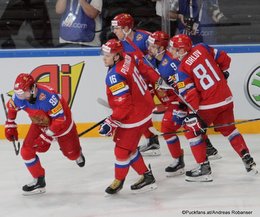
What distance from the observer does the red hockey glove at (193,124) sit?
4809mm

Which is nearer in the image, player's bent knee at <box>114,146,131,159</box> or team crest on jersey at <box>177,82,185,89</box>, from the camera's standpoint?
player's bent knee at <box>114,146,131,159</box>

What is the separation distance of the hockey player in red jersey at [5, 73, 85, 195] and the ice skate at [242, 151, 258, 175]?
119 centimetres

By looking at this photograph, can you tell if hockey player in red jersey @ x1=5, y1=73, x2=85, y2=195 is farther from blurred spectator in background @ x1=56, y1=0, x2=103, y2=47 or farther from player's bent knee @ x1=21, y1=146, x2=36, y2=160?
blurred spectator in background @ x1=56, y1=0, x2=103, y2=47

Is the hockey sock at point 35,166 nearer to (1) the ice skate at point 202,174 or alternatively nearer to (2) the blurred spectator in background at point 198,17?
(1) the ice skate at point 202,174

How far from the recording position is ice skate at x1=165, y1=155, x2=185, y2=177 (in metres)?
5.18

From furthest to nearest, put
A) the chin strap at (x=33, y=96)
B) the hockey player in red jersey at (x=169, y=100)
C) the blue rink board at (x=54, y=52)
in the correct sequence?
1. the blue rink board at (x=54, y=52)
2. the hockey player in red jersey at (x=169, y=100)
3. the chin strap at (x=33, y=96)

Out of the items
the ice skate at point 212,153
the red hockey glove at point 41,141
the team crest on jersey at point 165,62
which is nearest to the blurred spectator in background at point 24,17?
the team crest on jersey at point 165,62

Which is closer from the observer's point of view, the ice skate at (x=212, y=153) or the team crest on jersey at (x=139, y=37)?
the ice skate at (x=212, y=153)

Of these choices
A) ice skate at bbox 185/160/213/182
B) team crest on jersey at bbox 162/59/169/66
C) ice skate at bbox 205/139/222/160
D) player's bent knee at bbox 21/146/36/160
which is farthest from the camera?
ice skate at bbox 205/139/222/160

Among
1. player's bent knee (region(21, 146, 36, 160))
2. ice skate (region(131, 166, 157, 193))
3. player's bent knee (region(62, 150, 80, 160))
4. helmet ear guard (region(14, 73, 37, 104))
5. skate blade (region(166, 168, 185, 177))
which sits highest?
helmet ear guard (region(14, 73, 37, 104))

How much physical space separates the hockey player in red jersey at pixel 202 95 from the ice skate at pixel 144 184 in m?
0.35

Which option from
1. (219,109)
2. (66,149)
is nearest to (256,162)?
(219,109)

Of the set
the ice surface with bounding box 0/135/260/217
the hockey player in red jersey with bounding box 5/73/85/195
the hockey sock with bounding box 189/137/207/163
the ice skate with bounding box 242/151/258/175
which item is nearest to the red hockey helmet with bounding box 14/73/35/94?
the hockey player in red jersey with bounding box 5/73/85/195

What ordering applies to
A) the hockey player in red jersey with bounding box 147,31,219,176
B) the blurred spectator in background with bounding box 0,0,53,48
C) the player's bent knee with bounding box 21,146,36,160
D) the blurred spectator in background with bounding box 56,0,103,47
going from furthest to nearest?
the blurred spectator in background with bounding box 0,0,53,48
the blurred spectator in background with bounding box 56,0,103,47
the hockey player in red jersey with bounding box 147,31,219,176
the player's bent knee with bounding box 21,146,36,160
